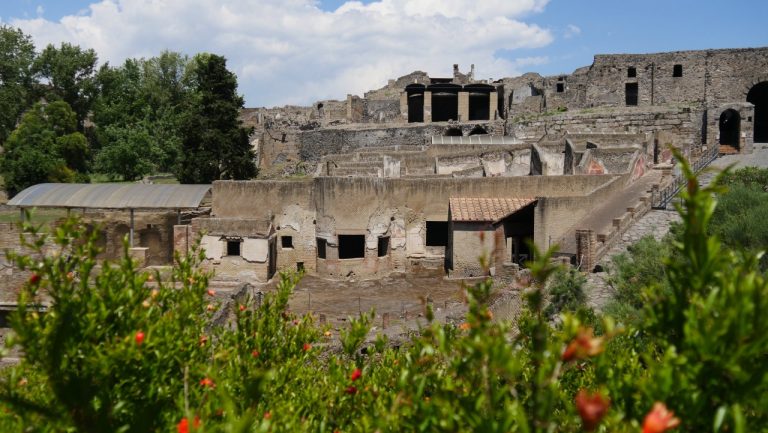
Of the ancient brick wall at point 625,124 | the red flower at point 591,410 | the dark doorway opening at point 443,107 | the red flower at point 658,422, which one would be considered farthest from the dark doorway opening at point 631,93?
the red flower at point 591,410

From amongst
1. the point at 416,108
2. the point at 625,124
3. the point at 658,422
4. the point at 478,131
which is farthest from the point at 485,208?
the point at 416,108

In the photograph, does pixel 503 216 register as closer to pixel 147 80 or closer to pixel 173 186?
pixel 173 186

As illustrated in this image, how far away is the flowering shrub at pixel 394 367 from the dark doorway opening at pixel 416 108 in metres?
34.1

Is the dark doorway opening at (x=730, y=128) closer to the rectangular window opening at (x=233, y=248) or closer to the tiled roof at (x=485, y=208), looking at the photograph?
the tiled roof at (x=485, y=208)

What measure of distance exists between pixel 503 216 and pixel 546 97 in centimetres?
1669

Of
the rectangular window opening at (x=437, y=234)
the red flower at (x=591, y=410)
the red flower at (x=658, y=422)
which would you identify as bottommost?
the rectangular window opening at (x=437, y=234)

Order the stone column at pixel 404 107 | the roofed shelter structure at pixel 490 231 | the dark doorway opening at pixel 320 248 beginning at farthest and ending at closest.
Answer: the stone column at pixel 404 107 < the dark doorway opening at pixel 320 248 < the roofed shelter structure at pixel 490 231

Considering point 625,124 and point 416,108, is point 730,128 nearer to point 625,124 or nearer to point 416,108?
point 625,124

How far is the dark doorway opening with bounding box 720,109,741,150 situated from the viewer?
29.0 meters

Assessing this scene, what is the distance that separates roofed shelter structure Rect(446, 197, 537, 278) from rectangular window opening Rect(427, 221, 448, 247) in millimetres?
1361

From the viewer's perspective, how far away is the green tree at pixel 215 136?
31750 mm

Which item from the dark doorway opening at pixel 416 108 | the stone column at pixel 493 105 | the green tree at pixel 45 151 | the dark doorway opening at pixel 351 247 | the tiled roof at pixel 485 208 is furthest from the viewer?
the dark doorway opening at pixel 416 108

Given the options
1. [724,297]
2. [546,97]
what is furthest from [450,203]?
[724,297]

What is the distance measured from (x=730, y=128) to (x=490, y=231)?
15.9m
